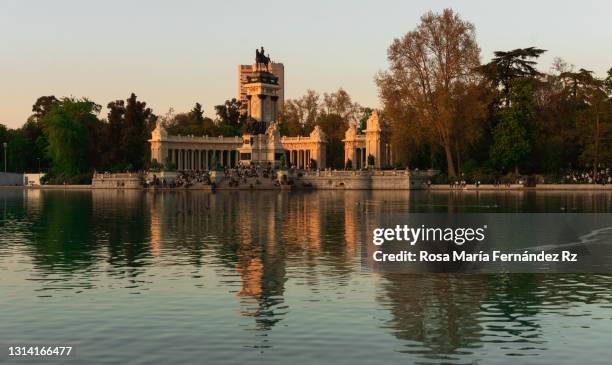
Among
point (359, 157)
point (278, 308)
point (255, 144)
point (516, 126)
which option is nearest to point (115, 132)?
point (255, 144)

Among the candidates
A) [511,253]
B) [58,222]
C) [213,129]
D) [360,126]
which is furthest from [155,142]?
[511,253]

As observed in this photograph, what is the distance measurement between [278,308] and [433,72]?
88382 mm

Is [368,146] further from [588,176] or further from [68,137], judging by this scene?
[68,137]

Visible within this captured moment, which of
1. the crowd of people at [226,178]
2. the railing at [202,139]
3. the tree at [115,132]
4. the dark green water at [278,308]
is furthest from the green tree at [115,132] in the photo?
the dark green water at [278,308]

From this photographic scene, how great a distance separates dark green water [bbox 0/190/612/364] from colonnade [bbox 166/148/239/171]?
370ft

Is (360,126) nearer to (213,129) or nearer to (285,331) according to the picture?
(213,129)

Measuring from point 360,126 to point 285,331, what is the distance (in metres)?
148

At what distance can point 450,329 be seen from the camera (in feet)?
61.6

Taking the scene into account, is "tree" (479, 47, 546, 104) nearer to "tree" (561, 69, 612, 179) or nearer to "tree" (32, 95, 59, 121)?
"tree" (561, 69, 612, 179)

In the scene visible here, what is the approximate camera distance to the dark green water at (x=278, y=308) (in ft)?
55.1

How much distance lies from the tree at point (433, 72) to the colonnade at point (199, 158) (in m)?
49.6

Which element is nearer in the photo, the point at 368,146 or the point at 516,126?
the point at 516,126

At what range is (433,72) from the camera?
106312mm

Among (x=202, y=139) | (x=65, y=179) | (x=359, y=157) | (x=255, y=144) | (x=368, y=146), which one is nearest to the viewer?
(x=255, y=144)
